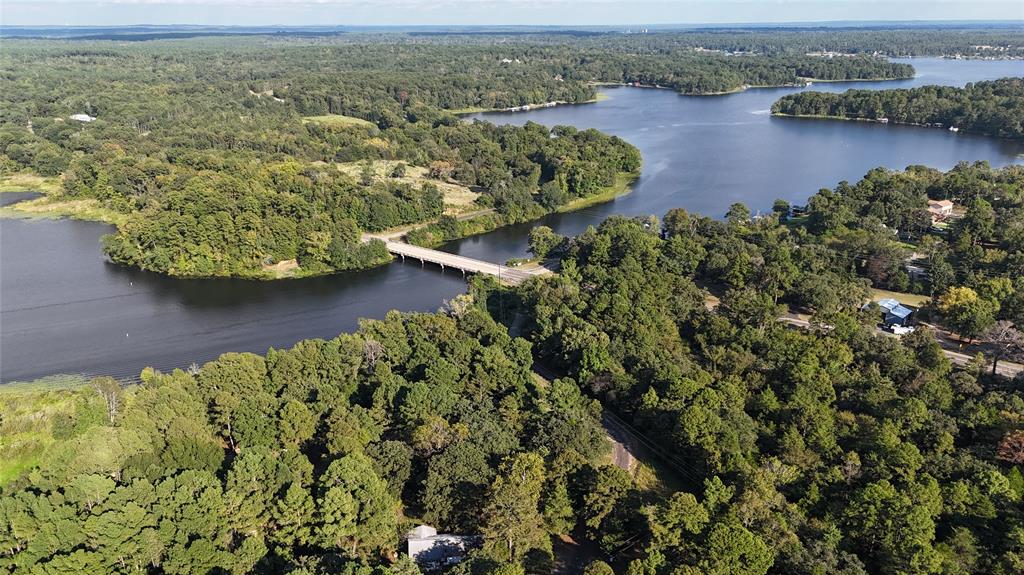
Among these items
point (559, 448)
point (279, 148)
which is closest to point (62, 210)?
point (279, 148)

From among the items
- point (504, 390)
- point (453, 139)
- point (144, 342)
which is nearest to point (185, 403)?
point (504, 390)

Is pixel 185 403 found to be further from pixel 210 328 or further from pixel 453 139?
pixel 453 139

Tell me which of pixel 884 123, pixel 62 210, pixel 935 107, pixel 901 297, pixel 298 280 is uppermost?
pixel 935 107

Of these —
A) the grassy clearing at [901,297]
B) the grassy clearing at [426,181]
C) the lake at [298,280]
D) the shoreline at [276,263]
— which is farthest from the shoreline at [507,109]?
the grassy clearing at [901,297]

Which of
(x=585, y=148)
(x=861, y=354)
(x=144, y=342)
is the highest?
(x=585, y=148)

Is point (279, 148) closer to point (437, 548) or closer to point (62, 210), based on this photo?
point (62, 210)

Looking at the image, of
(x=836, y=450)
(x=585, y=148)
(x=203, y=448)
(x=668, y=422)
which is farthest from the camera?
(x=585, y=148)
